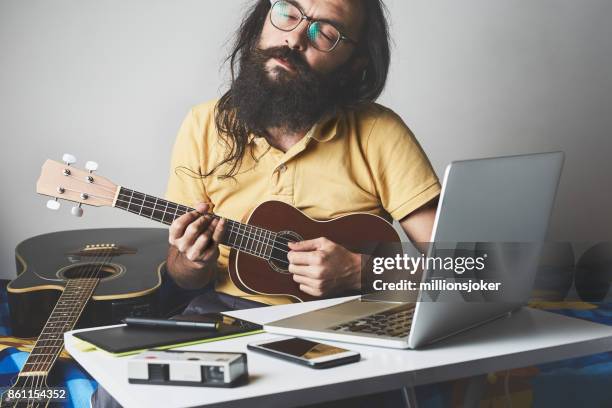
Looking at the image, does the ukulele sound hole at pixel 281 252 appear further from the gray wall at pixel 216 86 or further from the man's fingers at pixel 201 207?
the gray wall at pixel 216 86

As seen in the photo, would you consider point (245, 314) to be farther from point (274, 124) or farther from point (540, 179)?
point (274, 124)

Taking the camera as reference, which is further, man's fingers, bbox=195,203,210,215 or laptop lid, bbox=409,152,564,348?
man's fingers, bbox=195,203,210,215

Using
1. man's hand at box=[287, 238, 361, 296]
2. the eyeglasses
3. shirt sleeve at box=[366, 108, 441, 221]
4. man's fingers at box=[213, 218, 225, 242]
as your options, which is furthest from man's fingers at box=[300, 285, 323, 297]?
the eyeglasses

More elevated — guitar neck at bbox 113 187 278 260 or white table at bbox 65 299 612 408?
guitar neck at bbox 113 187 278 260

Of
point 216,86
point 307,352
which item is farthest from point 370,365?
point 216,86

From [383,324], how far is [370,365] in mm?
167

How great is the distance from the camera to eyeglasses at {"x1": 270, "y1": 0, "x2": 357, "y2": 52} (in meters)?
1.88

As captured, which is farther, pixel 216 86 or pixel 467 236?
pixel 216 86

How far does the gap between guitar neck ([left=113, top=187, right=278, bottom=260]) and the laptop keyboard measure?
0.59 metres

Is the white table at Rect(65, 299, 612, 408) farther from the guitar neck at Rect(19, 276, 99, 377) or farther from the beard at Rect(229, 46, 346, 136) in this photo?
the beard at Rect(229, 46, 346, 136)

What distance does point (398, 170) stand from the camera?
180 centimetres

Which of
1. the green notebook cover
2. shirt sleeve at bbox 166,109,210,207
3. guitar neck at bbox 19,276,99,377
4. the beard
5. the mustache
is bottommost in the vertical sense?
guitar neck at bbox 19,276,99,377

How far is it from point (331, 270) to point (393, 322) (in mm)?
564

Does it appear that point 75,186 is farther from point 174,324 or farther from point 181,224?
point 174,324
